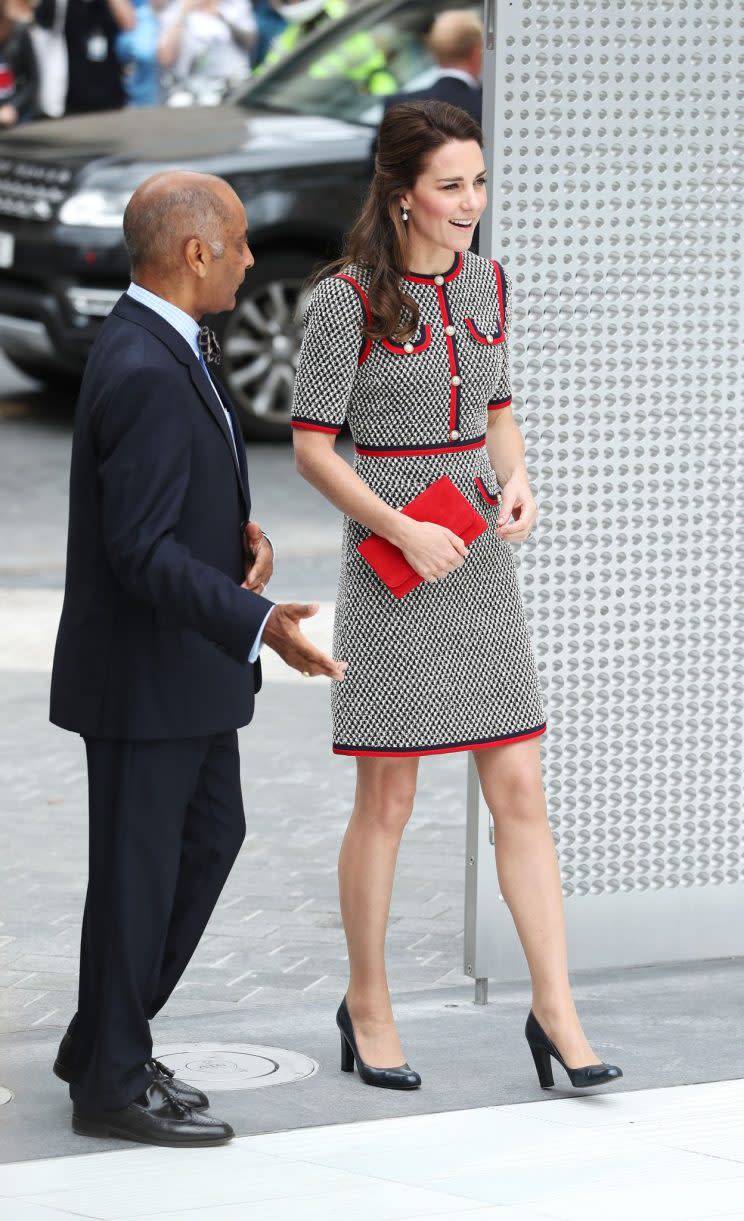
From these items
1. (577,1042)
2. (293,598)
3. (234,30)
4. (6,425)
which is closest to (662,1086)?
(577,1042)

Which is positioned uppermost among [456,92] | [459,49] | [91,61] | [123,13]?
[123,13]

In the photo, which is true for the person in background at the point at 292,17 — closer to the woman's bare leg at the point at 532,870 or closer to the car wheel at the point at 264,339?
the car wheel at the point at 264,339

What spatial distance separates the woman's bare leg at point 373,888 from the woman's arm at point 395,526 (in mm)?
438

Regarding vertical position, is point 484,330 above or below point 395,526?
above

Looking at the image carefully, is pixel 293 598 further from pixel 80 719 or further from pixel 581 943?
pixel 80 719

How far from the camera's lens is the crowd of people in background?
18.2m

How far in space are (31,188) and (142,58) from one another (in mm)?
6293

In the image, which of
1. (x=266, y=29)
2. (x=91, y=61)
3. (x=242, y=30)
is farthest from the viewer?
(x=266, y=29)

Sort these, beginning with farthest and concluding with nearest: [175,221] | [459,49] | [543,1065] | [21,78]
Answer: [21,78]
[459,49]
[543,1065]
[175,221]

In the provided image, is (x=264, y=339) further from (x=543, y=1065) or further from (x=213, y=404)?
(x=213, y=404)

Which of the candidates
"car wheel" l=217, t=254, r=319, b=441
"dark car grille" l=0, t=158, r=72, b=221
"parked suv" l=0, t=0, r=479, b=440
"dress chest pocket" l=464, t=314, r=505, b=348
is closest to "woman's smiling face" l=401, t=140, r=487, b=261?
"dress chest pocket" l=464, t=314, r=505, b=348

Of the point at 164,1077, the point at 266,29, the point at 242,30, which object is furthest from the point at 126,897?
the point at 266,29

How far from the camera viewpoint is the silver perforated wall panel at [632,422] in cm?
512

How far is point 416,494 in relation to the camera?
453 cm
